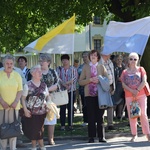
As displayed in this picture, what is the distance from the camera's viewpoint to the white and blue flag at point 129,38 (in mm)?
11039

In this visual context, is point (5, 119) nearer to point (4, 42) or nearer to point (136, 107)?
point (136, 107)

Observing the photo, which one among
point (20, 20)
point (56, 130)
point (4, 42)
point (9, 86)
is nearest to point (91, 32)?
point (4, 42)

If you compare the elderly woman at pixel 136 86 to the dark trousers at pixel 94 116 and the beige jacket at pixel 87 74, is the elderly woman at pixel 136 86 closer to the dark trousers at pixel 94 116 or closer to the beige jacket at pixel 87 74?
the beige jacket at pixel 87 74

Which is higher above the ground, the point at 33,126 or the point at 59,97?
the point at 59,97

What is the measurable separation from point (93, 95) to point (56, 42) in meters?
1.82

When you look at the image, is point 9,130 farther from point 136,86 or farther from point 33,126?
point 136,86

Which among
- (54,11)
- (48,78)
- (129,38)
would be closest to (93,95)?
(48,78)

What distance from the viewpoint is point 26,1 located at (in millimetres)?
16250

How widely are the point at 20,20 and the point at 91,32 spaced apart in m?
29.9

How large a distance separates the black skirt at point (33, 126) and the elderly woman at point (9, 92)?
0.28 meters

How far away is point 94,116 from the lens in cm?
1055

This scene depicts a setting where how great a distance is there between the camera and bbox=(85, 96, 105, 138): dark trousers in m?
10.5

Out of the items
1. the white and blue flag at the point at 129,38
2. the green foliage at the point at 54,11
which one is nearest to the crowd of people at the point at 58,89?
the white and blue flag at the point at 129,38

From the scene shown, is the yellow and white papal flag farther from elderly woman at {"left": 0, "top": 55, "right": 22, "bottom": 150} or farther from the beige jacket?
elderly woman at {"left": 0, "top": 55, "right": 22, "bottom": 150}
